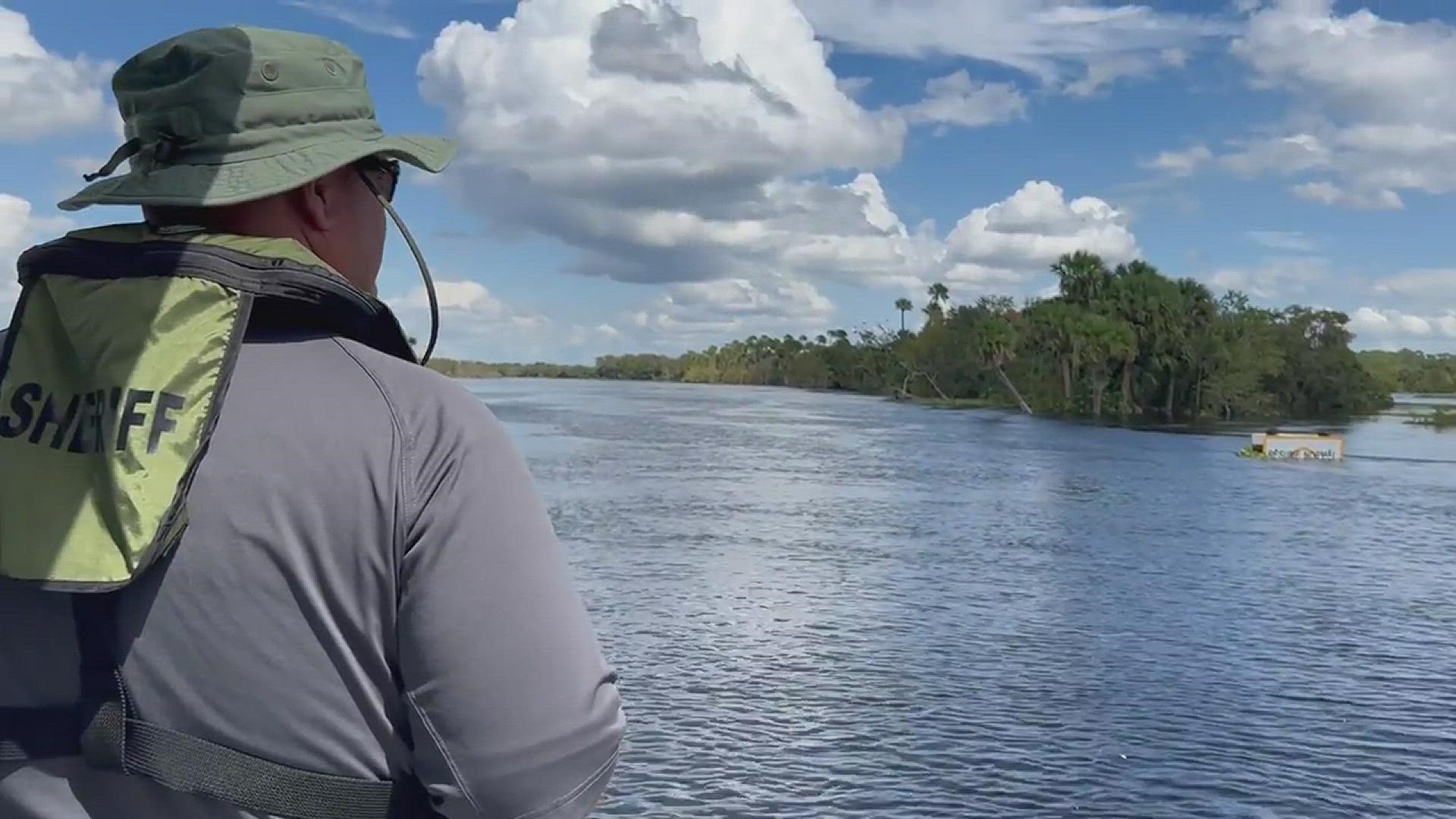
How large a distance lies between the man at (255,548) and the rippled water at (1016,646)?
827cm

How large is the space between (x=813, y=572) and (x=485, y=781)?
17.8 meters

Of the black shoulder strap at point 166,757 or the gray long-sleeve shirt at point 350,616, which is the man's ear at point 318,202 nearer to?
the gray long-sleeve shirt at point 350,616

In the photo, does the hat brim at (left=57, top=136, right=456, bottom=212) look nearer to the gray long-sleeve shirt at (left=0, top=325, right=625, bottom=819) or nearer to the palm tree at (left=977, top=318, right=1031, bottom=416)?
the gray long-sleeve shirt at (left=0, top=325, right=625, bottom=819)

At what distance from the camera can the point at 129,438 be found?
143 centimetres

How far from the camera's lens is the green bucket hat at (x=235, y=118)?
150 cm

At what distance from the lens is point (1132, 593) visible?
19.0 m

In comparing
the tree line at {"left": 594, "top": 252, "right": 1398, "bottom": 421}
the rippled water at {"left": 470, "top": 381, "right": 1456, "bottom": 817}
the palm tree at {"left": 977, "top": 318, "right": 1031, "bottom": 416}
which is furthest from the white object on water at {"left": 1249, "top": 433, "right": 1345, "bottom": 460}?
the palm tree at {"left": 977, "top": 318, "right": 1031, "bottom": 416}

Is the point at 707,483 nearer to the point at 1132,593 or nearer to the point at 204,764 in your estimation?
the point at 1132,593

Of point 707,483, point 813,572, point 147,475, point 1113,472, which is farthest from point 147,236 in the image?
point 1113,472

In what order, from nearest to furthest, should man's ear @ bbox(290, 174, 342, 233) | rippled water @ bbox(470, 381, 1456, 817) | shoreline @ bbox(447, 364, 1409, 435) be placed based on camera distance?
man's ear @ bbox(290, 174, 342, 233) < rippled water @ bbox(470, 381, 1456, 817) < shoreline @ bbox(447, 364, 1409, 435)

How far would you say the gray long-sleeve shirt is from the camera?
141cm

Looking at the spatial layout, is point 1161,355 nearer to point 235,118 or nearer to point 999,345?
point 999,345

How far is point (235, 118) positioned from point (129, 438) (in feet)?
1.18

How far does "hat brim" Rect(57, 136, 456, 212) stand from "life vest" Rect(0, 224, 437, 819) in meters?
0.04
